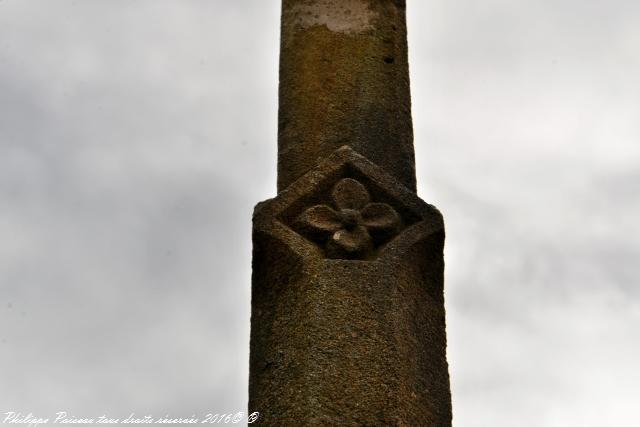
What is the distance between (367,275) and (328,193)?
1.37 ft

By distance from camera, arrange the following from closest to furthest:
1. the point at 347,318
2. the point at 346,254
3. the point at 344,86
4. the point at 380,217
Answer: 1. the point at 347,318
2. the point at 346,254
3. the point at 380,217
4. the point at 344,86

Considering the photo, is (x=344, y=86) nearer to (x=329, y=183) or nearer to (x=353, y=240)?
(x=329, y=183)

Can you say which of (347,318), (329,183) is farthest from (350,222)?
(347,318)

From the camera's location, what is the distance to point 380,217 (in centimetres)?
477

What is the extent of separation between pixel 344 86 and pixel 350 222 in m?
0.79

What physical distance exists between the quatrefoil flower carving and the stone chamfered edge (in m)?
0.04

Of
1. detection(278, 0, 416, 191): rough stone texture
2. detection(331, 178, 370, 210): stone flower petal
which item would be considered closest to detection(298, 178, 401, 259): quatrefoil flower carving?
detection(331, 178, 370, 210): stone flower petal

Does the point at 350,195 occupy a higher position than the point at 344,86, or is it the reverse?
the point at 344,86

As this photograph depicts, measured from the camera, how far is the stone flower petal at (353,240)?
4.65 metres

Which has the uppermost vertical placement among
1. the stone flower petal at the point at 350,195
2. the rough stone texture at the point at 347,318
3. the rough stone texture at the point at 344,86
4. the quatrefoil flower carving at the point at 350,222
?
the rough stone texture at the point at 344,86

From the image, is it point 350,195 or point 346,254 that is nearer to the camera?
point 346,254

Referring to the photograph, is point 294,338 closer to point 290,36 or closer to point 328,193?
point 328,193

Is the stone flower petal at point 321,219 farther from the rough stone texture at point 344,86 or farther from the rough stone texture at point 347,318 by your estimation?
the rough stone texture at point 344,86

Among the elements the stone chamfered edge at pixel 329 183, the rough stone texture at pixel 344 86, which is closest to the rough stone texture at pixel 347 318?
the stone chamfered edge at pixel 329 183
